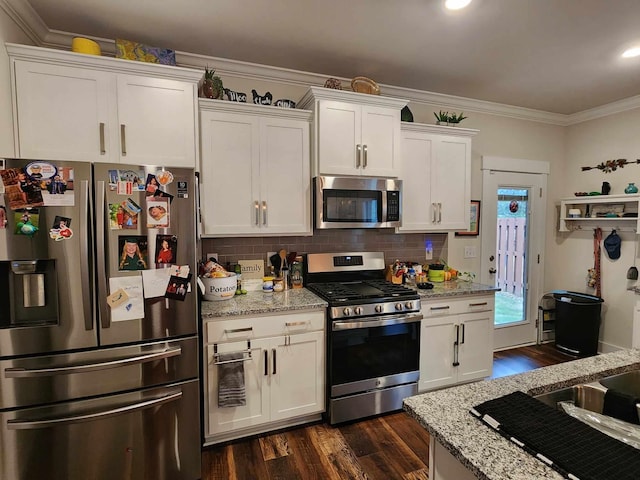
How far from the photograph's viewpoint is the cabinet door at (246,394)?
7.11ft

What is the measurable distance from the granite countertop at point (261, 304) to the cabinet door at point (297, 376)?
8.4 inches

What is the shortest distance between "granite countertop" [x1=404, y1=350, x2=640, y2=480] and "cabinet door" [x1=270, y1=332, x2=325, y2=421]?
1.31m

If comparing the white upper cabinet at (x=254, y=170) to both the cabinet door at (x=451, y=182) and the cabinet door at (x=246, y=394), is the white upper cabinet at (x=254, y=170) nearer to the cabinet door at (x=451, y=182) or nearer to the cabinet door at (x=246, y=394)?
the cabinet door at (x=246, y=394)

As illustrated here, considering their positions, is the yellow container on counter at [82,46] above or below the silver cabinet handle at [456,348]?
above

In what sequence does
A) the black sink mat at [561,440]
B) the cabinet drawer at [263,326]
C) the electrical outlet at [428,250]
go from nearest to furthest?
1. the black sink mat at [561,440]
2. the cabinet drawer at [263,326]
3. the electrical outlet at [428,250]

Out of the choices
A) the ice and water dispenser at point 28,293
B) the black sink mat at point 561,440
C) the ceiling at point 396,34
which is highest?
the ceiling at point 396,34

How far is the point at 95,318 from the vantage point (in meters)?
1.70

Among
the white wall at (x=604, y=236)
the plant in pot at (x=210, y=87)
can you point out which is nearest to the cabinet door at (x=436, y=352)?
the white wall at (x=604, y=236)

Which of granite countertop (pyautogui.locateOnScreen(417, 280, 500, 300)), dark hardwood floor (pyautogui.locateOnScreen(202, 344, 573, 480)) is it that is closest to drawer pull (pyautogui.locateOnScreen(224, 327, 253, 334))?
dark hardwood floor (pyautogui.locateOnScreen(202, 344, 573, 480))

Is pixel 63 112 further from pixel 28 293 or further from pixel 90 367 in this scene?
pixel 90 367

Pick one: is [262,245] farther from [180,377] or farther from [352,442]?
[352,442]

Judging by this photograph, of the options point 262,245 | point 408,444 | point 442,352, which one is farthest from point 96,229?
point 442,352

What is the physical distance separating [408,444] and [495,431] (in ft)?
5.40

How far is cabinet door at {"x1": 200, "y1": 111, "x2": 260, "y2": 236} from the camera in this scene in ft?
7.84
